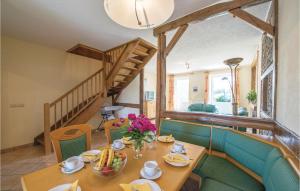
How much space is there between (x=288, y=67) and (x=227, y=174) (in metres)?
1.19

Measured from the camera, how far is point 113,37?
128 inches

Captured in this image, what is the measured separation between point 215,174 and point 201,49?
11.5 ft

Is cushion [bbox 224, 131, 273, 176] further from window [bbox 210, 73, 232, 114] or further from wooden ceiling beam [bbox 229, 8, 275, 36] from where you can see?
window [bbox 210, 73, 232, 114]

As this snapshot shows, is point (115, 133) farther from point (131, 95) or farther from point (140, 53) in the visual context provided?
point (131, 95)

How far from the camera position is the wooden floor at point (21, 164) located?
201 centimetres

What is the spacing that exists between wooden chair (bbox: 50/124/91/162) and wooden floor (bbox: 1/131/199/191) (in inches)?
49.3

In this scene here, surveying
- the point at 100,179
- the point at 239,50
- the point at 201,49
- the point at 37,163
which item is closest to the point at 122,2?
the point at 100,179

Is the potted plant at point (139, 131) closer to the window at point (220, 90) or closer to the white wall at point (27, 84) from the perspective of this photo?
the white wall at point (27, 84)

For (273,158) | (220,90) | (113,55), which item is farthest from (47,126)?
(220,90)

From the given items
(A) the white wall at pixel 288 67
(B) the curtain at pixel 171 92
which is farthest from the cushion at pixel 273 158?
(B) the curtain at pixel 171 92

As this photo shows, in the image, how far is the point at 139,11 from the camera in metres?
1.05

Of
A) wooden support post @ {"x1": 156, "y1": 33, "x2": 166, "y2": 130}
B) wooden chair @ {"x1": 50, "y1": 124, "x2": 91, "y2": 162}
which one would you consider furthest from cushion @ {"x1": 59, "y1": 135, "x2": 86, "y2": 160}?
wooden support post @ {"x1": 156, "y1": 33, "x2": 166, "y2": 130}

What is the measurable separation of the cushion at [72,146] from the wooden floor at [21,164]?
1248mm

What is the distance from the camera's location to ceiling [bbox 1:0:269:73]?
210 centimetres
